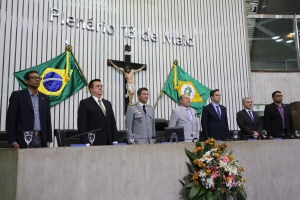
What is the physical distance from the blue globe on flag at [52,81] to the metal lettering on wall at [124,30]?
0.92 m

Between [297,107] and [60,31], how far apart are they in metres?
4.68

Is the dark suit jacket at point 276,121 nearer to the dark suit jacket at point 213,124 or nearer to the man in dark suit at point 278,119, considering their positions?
the man in dark suit at point 278,119

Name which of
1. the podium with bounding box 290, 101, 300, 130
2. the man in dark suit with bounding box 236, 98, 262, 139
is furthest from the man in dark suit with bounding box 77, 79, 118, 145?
the podium with bounding box 290, 101, 300, 130

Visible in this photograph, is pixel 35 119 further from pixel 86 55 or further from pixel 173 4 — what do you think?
pixel 173 4

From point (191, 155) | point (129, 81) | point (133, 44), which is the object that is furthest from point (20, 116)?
point (133, 44)

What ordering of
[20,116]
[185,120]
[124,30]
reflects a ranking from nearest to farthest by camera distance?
[20,116] → [185,120] → [124,30]

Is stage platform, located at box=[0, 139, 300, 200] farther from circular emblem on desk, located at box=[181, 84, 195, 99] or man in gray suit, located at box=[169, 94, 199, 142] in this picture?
circular emblem on desk, located at box=[181, 84, 195, 99]

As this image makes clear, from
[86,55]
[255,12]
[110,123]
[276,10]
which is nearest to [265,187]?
[110,123]

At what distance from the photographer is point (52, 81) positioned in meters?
5.10

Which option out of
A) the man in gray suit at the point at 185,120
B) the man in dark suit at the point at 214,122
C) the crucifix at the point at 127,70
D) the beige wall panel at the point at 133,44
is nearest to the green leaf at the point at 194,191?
the man in gray suit at the point at 185,120

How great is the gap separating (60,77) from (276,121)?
329 centimetres

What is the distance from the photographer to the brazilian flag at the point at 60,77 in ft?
16.5

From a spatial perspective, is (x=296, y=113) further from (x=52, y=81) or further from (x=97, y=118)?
(x=97, y=118)

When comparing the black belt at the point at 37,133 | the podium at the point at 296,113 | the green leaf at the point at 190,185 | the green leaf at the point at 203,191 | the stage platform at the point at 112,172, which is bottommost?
the green leaf at the point at 203,191
